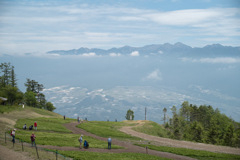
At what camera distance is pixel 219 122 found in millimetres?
94375

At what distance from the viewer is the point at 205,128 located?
101438 millimetres

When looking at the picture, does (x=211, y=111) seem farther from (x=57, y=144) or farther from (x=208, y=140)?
(x=57, y=144)

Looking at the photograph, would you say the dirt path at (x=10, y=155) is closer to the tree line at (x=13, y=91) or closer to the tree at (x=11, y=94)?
the tree at (x=11, y=94)

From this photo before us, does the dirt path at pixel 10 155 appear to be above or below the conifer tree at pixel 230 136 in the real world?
above

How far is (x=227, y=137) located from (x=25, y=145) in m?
69.1

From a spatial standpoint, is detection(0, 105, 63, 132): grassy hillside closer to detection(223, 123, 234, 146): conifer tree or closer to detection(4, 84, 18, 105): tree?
detection(4, 84, 18, 105): tree

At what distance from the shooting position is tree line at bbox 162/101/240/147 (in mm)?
66188

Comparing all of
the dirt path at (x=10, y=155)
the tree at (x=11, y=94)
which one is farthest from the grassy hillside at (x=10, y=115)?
the dirt path at (x=10, y=155)

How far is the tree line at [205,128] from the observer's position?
6619 centimetres

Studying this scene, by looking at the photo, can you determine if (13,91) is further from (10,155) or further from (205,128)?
(205,128)

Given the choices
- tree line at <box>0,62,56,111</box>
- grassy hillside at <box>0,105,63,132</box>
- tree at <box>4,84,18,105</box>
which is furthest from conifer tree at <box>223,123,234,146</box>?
tree at <box>4,84,18,105</box>

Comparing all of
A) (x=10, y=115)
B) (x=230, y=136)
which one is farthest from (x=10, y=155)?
(x=230, y=136)

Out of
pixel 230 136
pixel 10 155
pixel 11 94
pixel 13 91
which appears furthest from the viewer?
pixel 13 91

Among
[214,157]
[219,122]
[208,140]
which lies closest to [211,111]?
[219,122]
